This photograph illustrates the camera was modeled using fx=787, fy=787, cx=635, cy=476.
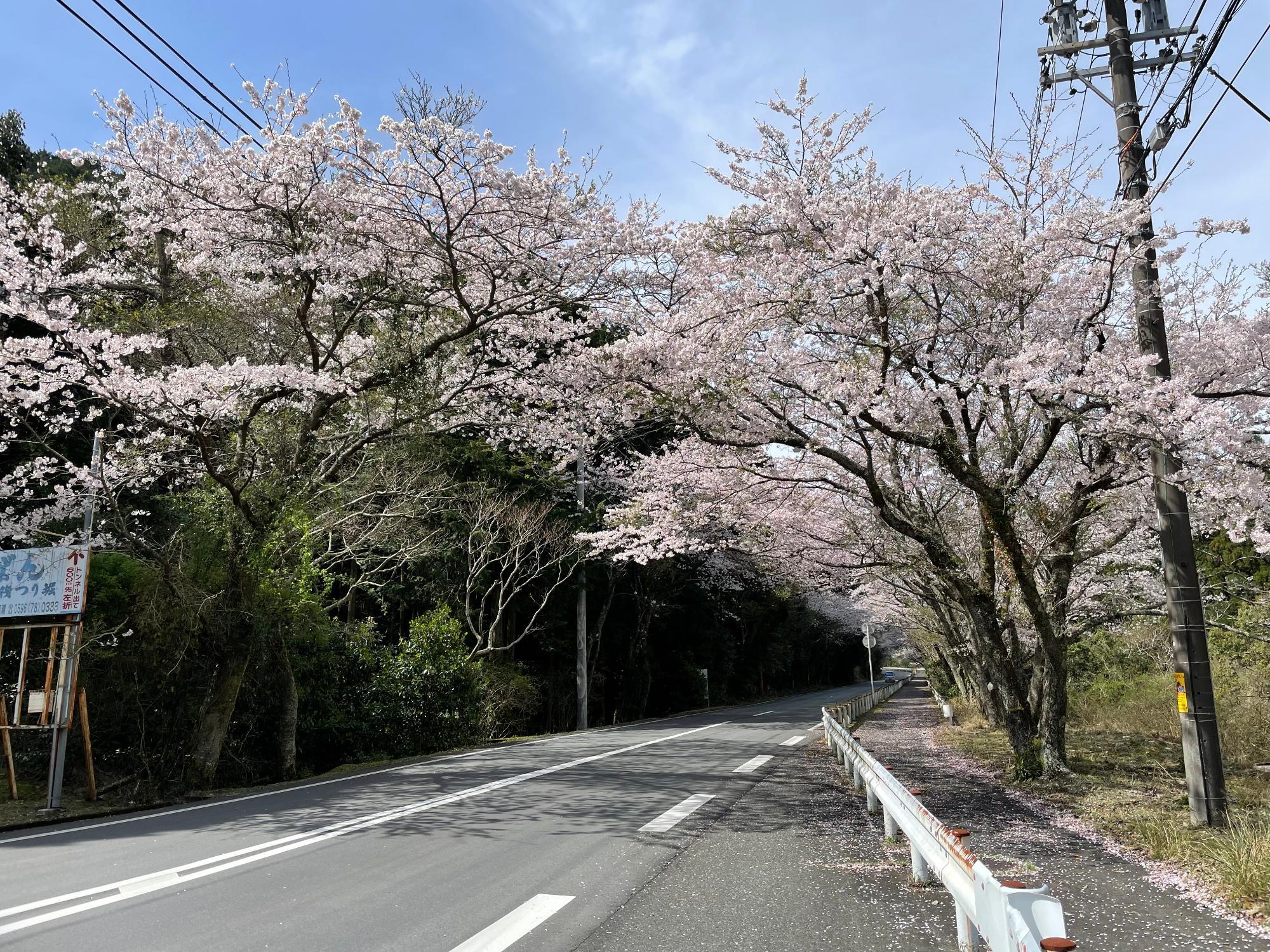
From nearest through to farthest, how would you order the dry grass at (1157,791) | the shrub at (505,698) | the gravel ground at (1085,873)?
1. the gravel ground at (1085,873)
2. the dry grass at (1157,791)
3. the shrub at (505,698)

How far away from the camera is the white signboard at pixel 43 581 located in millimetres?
9969

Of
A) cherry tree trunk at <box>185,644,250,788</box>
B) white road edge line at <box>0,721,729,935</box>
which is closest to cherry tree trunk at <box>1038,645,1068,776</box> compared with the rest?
white road edge line at <box>0,721,729,935</box>

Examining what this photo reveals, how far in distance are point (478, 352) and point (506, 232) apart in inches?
154

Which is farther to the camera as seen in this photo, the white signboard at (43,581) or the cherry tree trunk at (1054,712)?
the cherry tree trunk at (1054,712)

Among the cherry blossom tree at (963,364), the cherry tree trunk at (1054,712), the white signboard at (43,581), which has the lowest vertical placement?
the cherry tree trunk at (1054,712)

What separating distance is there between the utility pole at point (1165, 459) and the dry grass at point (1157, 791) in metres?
0.54

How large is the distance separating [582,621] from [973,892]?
837 inches

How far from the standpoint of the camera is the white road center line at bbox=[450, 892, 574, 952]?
4.25 metres

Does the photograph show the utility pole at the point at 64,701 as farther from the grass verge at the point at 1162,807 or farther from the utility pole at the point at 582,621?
the utility pole at the point at 582,621

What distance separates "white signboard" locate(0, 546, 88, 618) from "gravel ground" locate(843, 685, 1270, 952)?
380 inches

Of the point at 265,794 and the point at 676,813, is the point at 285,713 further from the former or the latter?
the point at 676,813

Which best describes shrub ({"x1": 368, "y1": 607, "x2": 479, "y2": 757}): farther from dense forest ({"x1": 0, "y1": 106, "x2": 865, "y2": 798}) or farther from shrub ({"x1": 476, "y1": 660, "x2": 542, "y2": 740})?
shrub ({"x1": 476, "y1": 660, "x2": 542, "y2": 740})

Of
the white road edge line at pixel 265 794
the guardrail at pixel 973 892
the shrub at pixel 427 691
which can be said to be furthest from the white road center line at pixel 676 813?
the shrub at pixel 427 691

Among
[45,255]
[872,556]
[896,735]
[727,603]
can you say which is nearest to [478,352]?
[872,556]
